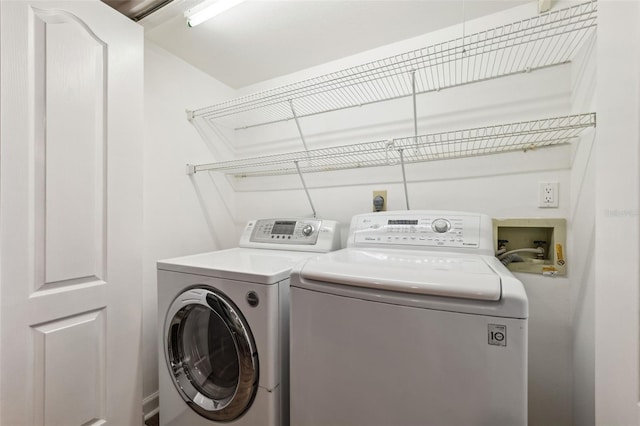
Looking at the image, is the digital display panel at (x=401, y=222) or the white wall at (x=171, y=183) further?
the white wall at (x=171, y=183)

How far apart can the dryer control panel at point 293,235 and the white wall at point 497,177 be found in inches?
9.8

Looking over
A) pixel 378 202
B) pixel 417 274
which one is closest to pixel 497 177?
pixel 378 202

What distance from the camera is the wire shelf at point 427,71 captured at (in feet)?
3.86

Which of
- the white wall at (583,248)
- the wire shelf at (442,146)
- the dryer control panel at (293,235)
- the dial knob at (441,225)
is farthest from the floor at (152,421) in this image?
the white wall at (583,248)

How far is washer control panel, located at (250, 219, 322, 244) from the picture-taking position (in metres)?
1.61

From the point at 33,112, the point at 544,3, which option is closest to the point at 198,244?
the point at 33,112

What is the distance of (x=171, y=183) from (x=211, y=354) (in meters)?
1.13

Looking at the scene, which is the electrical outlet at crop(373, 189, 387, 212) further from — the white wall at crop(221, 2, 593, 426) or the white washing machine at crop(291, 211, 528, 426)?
the white washing machine at crop(291, 211, 528, 426)

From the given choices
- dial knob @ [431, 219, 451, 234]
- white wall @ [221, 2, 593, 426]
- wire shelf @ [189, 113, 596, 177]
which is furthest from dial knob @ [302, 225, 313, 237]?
dial knob @ [431, 219, 451, 234]

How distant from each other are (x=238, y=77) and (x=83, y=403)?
2.23 meters

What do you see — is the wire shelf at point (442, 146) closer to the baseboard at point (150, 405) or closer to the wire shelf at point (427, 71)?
the wire shelf at point (427, 71)

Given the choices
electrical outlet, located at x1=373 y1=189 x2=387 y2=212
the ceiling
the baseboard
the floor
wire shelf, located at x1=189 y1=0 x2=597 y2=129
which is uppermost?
the ceiling

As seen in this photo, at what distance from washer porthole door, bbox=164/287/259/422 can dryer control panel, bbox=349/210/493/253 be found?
0.73 meters

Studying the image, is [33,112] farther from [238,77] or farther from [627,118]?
[627,118]
